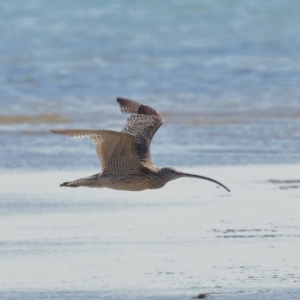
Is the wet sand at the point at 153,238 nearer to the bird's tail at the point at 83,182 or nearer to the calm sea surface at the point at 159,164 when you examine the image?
the calm sea surface at the point at 159,164

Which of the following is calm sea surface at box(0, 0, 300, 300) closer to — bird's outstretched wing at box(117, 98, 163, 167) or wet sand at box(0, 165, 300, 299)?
wet sand at box(0, 165, 300, 299)

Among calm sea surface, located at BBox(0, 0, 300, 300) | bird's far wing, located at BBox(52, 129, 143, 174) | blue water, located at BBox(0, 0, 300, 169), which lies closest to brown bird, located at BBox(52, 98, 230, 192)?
bird's far wing, located at BBox(52, 129, 143, 174)

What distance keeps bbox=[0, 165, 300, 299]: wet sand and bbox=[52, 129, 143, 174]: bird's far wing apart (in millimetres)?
403

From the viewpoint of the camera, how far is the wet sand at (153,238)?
5949 mm

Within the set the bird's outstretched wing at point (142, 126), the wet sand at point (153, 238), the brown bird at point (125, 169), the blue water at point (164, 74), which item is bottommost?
the wet sand at point (153, 238)

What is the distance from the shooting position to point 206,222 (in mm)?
7426

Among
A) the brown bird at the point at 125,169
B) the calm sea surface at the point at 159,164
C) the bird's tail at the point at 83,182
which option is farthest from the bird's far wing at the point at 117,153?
the calm sea surface at the point at 159,164

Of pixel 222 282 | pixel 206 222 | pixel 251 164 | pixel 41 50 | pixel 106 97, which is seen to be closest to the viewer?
pixel 222 282

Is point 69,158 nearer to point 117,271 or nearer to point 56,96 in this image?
point 117,271

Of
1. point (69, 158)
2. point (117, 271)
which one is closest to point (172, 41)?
point (69, 158)

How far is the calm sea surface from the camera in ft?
20.3

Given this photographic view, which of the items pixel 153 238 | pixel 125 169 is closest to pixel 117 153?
pixel 125 169

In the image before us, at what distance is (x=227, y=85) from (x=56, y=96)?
8.57ft

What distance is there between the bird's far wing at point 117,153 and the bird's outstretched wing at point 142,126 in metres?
0.17
